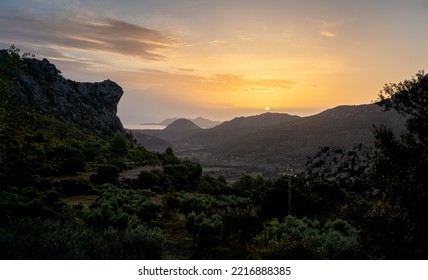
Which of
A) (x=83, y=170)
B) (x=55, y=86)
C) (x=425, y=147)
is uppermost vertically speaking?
(x=55, y=86)

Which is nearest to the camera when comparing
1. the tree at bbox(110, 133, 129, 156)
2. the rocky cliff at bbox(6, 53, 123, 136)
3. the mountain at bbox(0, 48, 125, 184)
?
the mountain at bbox(0, 48, 125, 184)

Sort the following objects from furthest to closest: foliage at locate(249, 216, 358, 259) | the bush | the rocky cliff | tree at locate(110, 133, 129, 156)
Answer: the rocky cliff → tree at locate(110, 133, 129, 156) → the bush → foliage at locate(249, 216, 358, 259)

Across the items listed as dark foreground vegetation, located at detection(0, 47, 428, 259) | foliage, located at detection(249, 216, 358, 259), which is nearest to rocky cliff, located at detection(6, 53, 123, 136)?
dark foreground vegetation, located at detection(0, 47, 428, 259)

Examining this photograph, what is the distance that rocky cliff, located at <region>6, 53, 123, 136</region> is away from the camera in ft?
413

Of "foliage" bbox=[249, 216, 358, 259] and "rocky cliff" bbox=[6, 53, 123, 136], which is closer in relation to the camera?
"foliage" bbox=[249, 216, 358, 259]

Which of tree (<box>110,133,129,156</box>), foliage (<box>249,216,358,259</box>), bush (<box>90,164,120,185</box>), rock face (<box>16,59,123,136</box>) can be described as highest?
rock face (<box>16,59,123,136</box>)

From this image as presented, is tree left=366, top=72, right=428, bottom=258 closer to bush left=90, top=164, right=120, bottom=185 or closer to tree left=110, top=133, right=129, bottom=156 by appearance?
bush left=90, top=164, right=120, bottom=185

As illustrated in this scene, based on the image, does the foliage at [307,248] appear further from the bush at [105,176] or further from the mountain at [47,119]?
the bush at [105,176]

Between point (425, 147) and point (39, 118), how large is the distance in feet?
353

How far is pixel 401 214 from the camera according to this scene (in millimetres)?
11617

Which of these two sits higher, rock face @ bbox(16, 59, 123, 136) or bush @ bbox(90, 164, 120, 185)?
rock face @ bbox(16, 59, 123, 136)

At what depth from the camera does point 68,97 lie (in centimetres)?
15075
